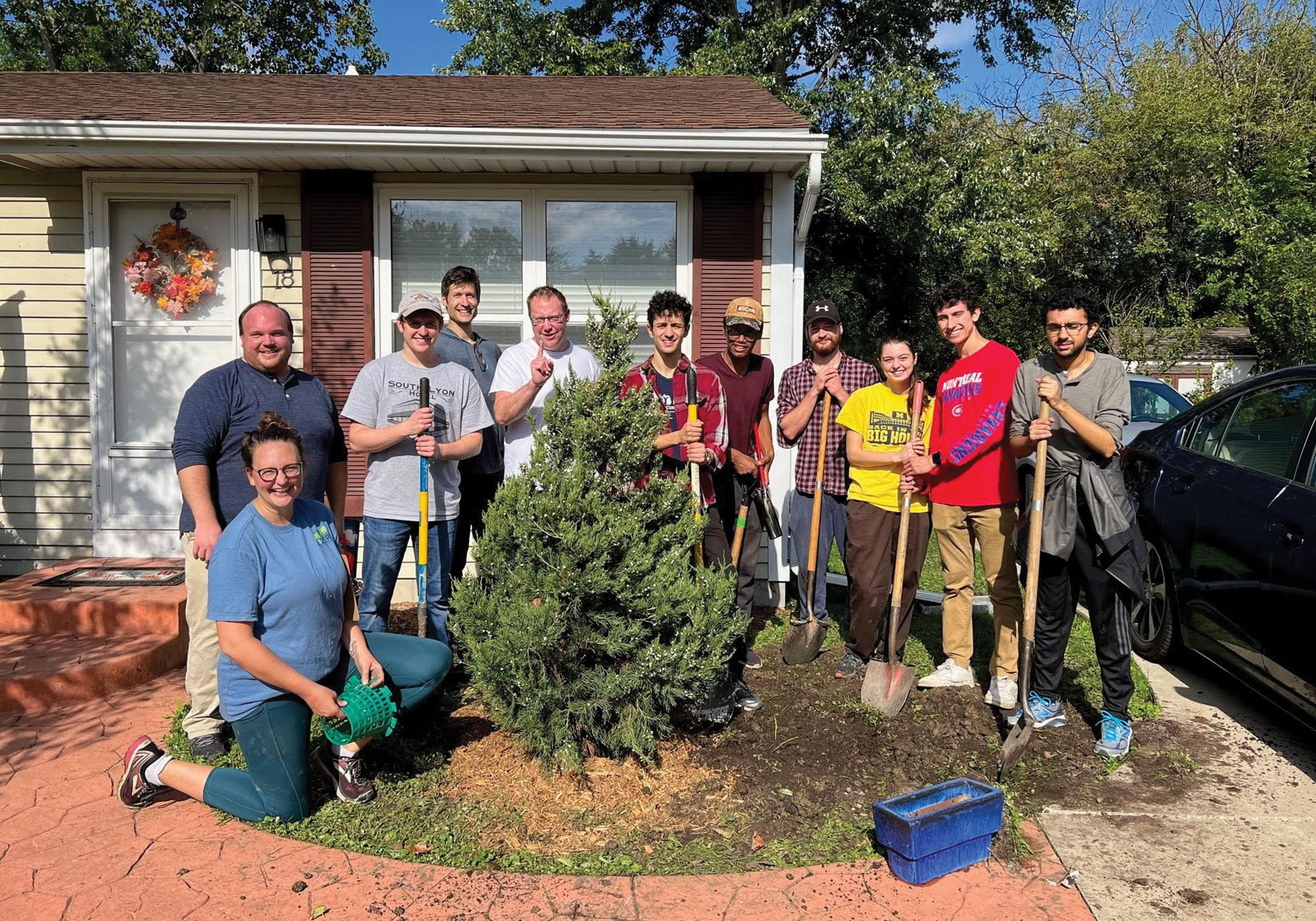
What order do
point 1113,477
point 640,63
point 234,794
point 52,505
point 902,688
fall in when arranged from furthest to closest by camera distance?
→ point 640,63 → point 52,505 → point 902,688 → point 1113,477 → point 234,794

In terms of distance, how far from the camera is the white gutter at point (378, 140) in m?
5.52

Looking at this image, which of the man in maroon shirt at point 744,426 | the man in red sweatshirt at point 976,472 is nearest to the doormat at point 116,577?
the man in maroon shirt at point 744,426

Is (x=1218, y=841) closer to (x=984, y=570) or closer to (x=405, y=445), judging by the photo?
(x=984, y=570)

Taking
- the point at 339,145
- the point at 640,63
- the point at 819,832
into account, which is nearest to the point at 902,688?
the point at 819,832

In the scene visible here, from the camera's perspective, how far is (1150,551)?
497 centimetres

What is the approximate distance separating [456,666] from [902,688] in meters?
2.17

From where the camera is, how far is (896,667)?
4203 mm

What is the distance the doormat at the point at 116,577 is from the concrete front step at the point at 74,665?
0.48 metres

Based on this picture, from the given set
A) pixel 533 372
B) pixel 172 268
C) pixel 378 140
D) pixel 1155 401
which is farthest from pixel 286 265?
pixel 1155 401

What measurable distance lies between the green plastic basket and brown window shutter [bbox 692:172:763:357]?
12.1 feet

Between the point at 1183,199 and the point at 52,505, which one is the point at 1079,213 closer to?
the point at 1183,199

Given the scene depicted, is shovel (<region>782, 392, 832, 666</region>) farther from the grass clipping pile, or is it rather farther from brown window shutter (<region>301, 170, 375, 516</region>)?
brown window shutter (<region>301, 170, 375, 516</region>)

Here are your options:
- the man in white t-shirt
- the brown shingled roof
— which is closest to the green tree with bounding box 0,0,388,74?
the brown shingled roof

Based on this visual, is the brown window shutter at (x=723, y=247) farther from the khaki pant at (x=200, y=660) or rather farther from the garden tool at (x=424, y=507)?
the khaki pant at (x=200, y=660)
